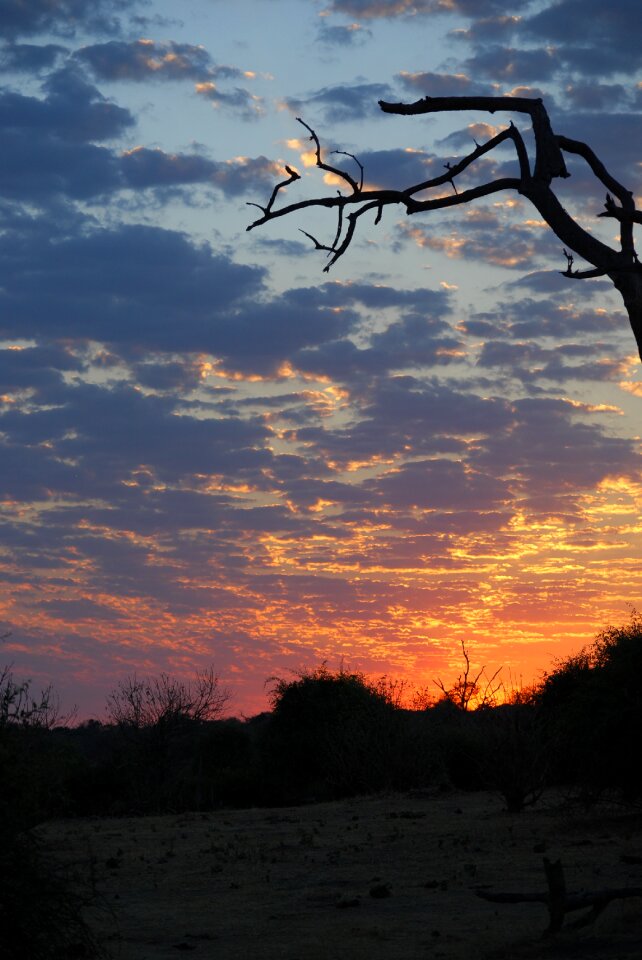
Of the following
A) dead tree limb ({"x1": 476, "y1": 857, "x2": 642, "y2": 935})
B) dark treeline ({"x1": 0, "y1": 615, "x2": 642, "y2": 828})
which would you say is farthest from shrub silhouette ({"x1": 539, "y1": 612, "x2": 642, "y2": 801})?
dead tree limb ({"x1": 476, "y1": 857, "x2": 642, "y2": 935})

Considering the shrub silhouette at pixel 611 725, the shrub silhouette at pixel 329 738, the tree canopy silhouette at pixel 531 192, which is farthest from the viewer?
the shrub silhouette at pixel 329 738

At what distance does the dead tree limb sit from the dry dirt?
0.84ft

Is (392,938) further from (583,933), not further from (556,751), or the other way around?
(556,751)

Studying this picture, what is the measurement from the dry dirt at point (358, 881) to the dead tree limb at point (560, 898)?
10.1 inches

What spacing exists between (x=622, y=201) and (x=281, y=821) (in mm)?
19736

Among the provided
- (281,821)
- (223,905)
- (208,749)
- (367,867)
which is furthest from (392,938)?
(208,749)

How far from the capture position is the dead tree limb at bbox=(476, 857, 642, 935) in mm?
10336

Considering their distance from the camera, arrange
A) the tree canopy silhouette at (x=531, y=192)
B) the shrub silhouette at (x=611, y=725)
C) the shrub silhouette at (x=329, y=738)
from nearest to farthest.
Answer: the tree canopy silhouette at (x=531, y=192), the shrub silhouette at (x=611, y=725), the shrub silhouette at (x=329, y=738)

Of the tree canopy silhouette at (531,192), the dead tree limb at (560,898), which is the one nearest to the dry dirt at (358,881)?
the dead tree limb at (560,898)

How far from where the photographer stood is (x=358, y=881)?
16.4 meters

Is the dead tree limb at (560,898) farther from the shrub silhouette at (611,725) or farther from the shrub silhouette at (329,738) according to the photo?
the shrub silhouette at (329,738)

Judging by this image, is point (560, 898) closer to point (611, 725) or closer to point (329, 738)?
point (611, 725)

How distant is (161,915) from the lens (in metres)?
14.4

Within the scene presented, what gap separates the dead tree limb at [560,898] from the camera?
10336mm
